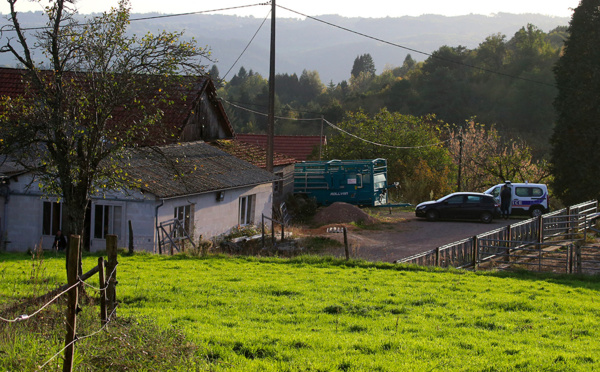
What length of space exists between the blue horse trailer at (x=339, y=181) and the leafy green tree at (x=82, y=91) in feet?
79.9

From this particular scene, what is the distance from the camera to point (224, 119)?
33875 millimetres

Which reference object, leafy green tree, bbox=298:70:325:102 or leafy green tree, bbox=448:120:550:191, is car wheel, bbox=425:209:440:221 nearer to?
leafy green tree, bbox=448:120:550:191

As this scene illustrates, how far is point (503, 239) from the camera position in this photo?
21000mm

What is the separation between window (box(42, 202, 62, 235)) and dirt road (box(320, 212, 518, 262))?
987 centimetres

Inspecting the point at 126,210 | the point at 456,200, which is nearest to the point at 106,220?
the point at 126,210

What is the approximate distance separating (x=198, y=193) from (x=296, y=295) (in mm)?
11818

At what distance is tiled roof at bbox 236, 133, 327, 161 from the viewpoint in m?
49.5

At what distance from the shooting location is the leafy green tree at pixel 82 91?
39.3ft

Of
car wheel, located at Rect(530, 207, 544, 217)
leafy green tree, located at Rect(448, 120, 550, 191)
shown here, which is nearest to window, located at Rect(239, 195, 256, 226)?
car wheel, located at Rect(530, 207, 544, 217)

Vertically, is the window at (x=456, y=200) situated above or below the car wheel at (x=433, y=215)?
above

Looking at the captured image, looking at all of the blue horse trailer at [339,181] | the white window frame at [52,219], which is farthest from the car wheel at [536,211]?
the white window frame at [52,219]

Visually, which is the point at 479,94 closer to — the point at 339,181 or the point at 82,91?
the point at 339,181

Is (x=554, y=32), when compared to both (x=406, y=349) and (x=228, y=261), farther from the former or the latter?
(x=406, y=349)

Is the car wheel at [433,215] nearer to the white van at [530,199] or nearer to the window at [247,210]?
the white van at [530,199]
